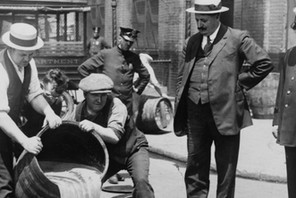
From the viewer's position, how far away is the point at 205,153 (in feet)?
18.8

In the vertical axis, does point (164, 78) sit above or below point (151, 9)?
below

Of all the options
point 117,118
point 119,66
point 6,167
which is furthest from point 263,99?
point 6,167

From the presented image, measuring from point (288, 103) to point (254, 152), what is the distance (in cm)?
402

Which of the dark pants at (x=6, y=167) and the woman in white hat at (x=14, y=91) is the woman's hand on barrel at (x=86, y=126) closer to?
the woman in white hat at (x=14, y=91)

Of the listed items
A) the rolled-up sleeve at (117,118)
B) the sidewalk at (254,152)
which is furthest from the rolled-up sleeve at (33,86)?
the sidewalk at (254,152)

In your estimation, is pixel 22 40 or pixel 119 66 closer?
pixel 22 40

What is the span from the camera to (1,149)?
4840 millimetres

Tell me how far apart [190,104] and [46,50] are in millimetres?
10644

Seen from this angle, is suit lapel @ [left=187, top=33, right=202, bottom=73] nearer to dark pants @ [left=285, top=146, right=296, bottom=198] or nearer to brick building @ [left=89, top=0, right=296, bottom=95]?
dark pants @ [left=285, top=146, right=296, bottom=198]

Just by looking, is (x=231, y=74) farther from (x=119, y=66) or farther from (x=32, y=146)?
(x=119, y=66)

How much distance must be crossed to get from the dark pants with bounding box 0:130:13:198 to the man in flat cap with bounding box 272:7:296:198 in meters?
2.21

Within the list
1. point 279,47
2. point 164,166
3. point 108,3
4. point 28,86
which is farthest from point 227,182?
point 108,3

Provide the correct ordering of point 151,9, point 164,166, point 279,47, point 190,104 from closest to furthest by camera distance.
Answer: point 190,104
point 164,166
point 279,47
point 151,9

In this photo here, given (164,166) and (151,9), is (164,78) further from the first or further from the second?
(164,166)
